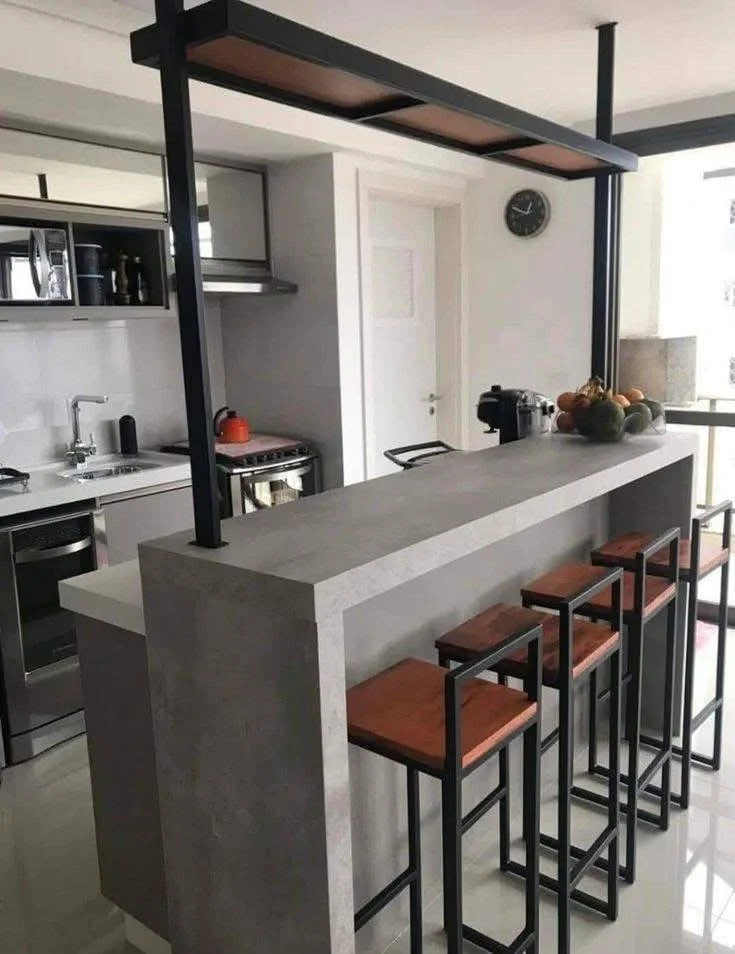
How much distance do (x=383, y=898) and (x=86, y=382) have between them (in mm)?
2716

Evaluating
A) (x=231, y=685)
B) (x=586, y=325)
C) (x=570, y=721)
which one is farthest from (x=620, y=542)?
(x=586, y=325)

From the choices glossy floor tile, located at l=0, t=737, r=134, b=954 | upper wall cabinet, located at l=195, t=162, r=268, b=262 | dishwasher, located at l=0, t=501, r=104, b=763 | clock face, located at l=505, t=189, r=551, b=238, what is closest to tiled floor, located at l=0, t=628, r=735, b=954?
glossy floor tile, located at l=0, t=737, r=134, b=954

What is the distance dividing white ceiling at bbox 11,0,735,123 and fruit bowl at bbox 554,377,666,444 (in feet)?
4.22

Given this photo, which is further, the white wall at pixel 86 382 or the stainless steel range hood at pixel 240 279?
the stainless steel range hood at pixel 240 279

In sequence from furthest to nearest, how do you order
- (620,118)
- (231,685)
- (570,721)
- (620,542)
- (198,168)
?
1. (620,118)
2. (198,168)
3. (620,542)
4. (570,721)
5. (231,685)

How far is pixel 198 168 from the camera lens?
3.83 metres

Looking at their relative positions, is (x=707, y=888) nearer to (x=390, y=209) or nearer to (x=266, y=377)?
(x=266, y=377)

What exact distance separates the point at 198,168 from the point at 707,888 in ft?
11.6

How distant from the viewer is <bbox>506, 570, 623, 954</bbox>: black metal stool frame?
1.82m

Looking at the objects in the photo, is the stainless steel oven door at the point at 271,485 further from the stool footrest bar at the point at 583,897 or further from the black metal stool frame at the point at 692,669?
the stool footrest bar at the point at 583,897

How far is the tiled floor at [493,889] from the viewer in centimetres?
207

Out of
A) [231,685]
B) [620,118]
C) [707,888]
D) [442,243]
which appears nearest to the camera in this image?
[231,685]

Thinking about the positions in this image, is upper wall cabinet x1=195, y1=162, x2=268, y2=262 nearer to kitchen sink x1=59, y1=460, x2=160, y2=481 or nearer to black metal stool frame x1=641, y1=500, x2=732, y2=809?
kitchen sink x1=59, y1=460, x2=160, y2=481

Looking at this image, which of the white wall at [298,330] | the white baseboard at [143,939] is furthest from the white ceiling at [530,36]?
the white baseboard at [143,939]
